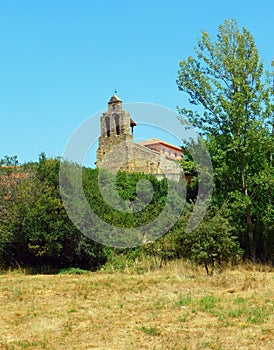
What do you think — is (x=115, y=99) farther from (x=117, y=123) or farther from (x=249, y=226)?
(x=249, y=226)

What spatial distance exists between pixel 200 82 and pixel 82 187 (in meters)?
5.75

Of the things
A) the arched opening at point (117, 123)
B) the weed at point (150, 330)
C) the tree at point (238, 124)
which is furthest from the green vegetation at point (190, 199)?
the arched opening at point (117, 123)

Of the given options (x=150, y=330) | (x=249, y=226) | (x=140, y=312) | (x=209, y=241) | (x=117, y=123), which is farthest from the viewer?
(x=117, y=123)

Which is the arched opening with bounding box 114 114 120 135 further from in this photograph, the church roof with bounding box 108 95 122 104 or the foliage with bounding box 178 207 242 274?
the foliage with bounding box 178 207 242 274

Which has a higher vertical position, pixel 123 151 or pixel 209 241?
pixel 123 151

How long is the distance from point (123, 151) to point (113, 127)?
68.6 inches

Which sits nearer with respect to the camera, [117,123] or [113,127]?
[117,123]

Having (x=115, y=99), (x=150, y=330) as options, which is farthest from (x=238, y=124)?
(x=115, y=99)

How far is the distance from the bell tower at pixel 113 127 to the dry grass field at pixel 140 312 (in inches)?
675

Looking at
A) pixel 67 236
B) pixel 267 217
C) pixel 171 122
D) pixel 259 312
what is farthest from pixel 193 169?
pixel 259 312

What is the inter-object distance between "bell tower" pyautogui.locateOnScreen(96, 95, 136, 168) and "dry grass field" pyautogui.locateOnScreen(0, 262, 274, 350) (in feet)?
56.2

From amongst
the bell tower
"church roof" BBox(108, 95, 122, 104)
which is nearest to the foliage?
the bell tower

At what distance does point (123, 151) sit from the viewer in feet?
93.7

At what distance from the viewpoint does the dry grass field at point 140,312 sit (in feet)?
20.8
